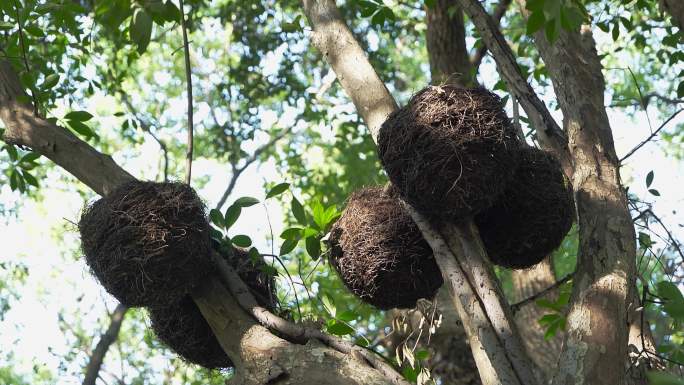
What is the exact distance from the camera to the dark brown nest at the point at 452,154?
2.77 metres

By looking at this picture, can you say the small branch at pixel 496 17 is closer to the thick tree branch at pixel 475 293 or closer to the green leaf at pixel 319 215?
the green leaf at pixel 319 215

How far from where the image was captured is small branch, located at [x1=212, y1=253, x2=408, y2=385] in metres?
2.90

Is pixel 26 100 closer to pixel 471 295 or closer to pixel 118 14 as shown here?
pixel 118 14

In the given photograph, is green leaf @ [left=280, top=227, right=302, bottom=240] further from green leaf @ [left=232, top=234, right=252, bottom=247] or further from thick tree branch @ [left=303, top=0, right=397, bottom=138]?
thick tree branch @ [left=303, top=0, right=397, bottom=138]

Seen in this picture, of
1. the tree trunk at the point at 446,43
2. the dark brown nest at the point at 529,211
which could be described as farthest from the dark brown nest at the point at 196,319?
the tree trunk at the point at 446,43

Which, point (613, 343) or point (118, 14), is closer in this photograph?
point (613, 343)

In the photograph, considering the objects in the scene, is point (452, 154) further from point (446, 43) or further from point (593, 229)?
point (446, 43)

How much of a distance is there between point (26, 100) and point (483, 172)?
2.03 m

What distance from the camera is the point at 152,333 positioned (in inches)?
151

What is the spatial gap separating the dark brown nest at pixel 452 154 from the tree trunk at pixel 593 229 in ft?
1.07

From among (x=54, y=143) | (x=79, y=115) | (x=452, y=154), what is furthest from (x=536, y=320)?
(x=54, y=143)

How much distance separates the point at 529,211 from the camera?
308 centimetres

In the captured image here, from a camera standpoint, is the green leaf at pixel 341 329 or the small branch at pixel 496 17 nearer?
the green leaf at pixel 341 329

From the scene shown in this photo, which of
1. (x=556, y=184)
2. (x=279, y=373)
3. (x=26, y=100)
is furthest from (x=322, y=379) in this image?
(x=26, y=100)
